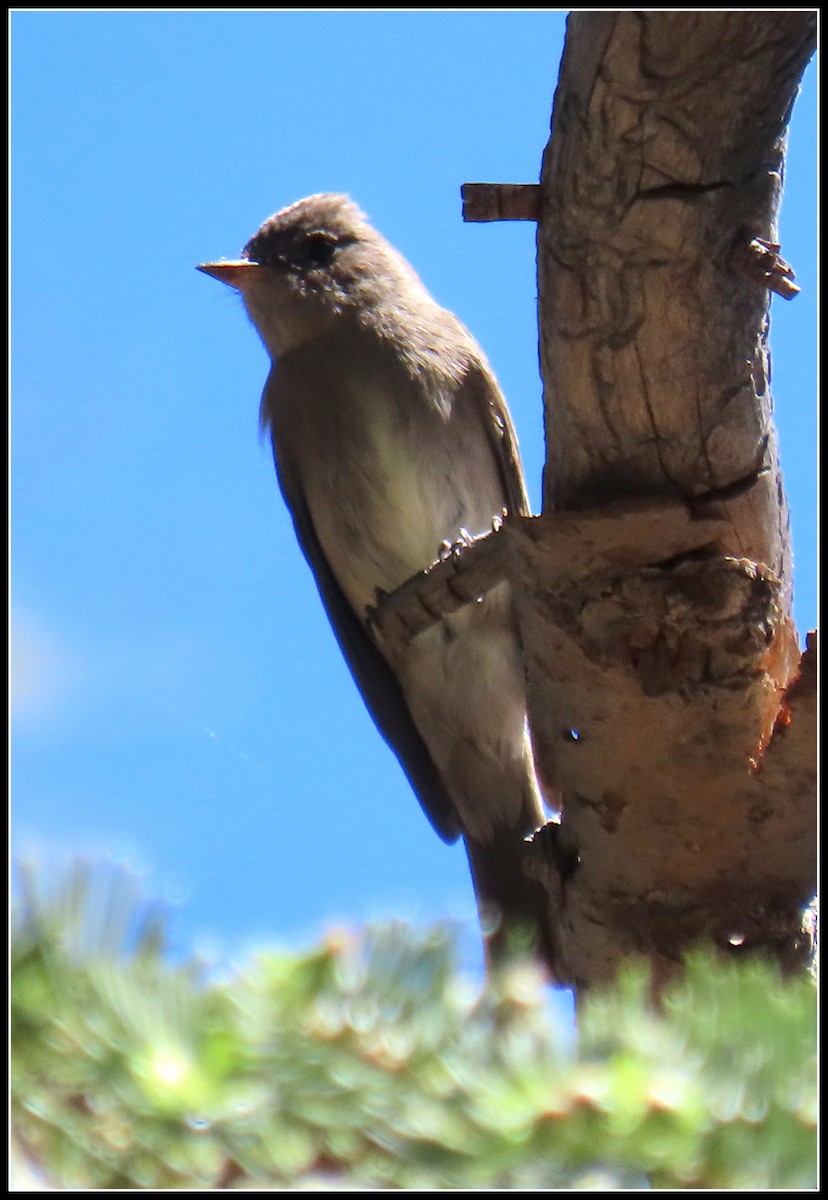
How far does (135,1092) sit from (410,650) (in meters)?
3.11

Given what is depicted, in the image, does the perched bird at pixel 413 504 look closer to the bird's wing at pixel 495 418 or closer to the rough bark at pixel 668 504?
the bird's wing at pixel 495 418

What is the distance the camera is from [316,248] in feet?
13.7

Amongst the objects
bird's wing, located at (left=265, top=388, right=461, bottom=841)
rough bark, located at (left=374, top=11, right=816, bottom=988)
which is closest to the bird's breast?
bird's wing, located at (left=265, top=388, right=461, bottom=841)

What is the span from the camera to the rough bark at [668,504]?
6.31 feet

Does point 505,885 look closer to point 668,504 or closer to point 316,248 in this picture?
point 668,504

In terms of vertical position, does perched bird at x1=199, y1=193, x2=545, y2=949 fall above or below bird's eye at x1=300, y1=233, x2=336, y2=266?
below

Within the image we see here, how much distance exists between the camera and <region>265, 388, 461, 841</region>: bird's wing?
12.5 feet

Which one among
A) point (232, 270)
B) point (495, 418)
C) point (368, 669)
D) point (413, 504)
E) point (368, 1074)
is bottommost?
point (368, 669)

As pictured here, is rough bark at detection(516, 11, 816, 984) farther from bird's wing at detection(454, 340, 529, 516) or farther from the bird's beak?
the bird's beak

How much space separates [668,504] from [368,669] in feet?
6.53

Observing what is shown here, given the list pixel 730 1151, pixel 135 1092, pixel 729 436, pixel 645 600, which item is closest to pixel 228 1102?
pixel 135 1092

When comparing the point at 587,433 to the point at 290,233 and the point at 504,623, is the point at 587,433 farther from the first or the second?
the point at 290,233

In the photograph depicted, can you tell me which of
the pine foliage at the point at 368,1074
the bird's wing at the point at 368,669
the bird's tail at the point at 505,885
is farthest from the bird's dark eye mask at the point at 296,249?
the pine foliage at the point at 368,1074

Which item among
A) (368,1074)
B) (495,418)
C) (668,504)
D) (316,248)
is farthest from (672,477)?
(316,248)
